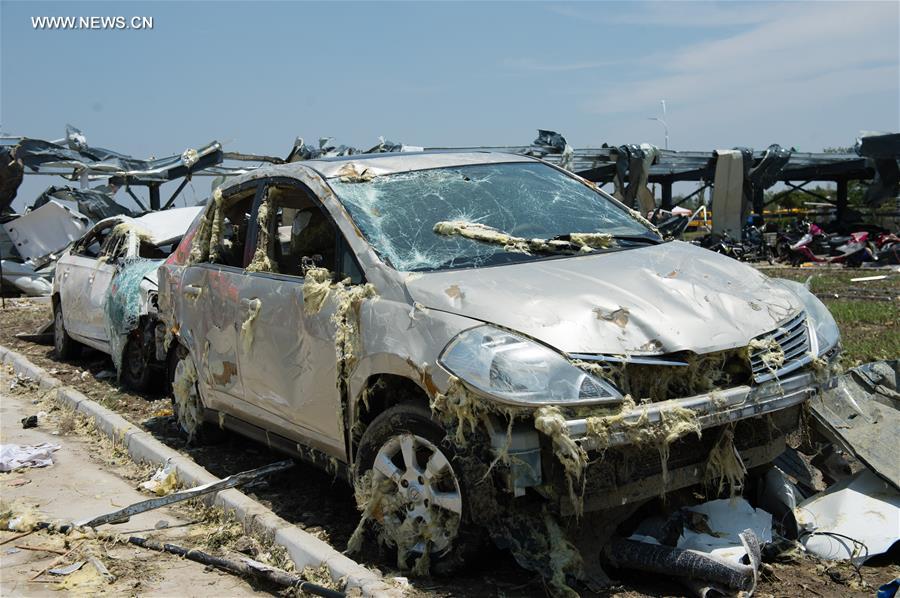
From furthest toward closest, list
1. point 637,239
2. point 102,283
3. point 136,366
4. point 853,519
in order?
point 102,283, point 136,366, point 637,239, point 853,519

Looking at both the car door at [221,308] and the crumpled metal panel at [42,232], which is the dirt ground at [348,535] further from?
the crumpled metal panel at [42,232]

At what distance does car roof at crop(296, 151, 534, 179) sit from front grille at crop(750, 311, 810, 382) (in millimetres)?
2139

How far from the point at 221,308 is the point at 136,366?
12.2ft

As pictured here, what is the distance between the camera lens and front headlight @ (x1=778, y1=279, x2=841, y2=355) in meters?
4.20

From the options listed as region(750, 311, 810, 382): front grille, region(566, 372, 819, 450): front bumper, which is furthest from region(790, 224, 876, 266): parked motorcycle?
region(566, 372, 819, 450): front bumper

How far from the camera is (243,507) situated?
4.84m

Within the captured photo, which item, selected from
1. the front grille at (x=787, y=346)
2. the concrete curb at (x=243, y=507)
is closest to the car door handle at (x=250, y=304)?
the concrete curb at (x=243, y=507)

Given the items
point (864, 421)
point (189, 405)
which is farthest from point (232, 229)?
point (864, 421)

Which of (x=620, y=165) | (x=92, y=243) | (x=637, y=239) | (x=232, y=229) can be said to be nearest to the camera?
(x=637, y=239)

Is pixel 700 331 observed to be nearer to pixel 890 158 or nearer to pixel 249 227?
pixel 249 227

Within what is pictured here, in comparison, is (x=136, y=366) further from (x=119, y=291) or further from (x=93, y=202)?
(x=93, y=202)

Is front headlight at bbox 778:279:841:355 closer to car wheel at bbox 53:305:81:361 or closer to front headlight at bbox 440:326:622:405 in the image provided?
front headlight at bbox 440:326:622:405

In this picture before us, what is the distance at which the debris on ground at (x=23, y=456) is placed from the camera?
6453 mm

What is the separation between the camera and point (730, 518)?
3.90m
